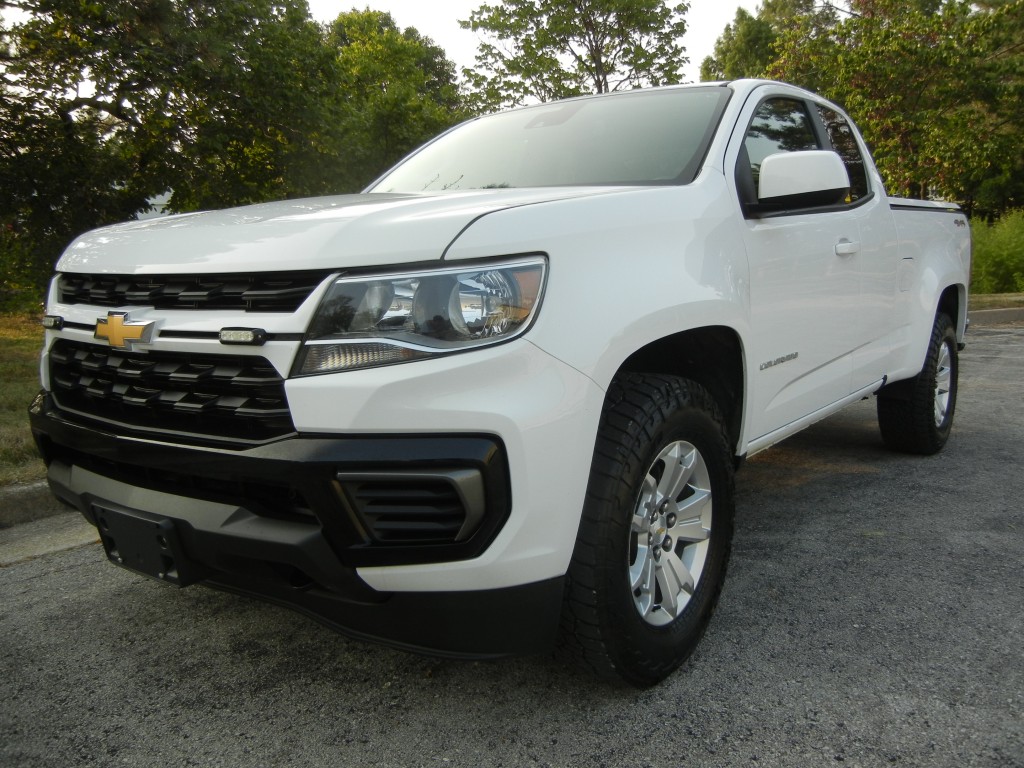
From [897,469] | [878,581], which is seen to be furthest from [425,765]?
[897,469]

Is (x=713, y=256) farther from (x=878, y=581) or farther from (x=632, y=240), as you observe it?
(x=878, y=581)

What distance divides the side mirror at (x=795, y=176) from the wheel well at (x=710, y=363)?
50 centimetres

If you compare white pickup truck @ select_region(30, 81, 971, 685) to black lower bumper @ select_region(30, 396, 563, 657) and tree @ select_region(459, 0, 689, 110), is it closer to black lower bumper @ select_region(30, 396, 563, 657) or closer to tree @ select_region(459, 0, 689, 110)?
black lower bumper @ select_region(30, 396, 563, 657)

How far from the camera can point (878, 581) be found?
2.95 metres

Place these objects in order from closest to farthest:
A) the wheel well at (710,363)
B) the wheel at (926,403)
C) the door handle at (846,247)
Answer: the wheel well at (710,363) < the door handle at (846,247) < the wheel at (926,403)

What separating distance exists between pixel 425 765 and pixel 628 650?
556 millimetres

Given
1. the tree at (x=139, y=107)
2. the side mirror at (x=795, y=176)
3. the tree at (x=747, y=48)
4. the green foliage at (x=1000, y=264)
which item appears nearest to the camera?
the side mirror at (x=795, y=176)

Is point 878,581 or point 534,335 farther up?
point 534,335

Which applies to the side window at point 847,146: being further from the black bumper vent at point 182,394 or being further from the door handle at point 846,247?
the black bumper vent at point 182,394

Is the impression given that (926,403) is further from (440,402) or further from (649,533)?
(440,402)

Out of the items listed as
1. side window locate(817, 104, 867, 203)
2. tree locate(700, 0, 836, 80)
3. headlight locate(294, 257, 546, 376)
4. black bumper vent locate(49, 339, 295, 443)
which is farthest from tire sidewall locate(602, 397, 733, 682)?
tree locate(700, 0, 836, 80)

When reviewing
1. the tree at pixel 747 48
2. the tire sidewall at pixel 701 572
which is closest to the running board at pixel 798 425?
the tire sidewall at pixel 701 572

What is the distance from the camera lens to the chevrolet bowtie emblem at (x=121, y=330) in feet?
6.59

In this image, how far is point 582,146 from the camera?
3096 millimetres
